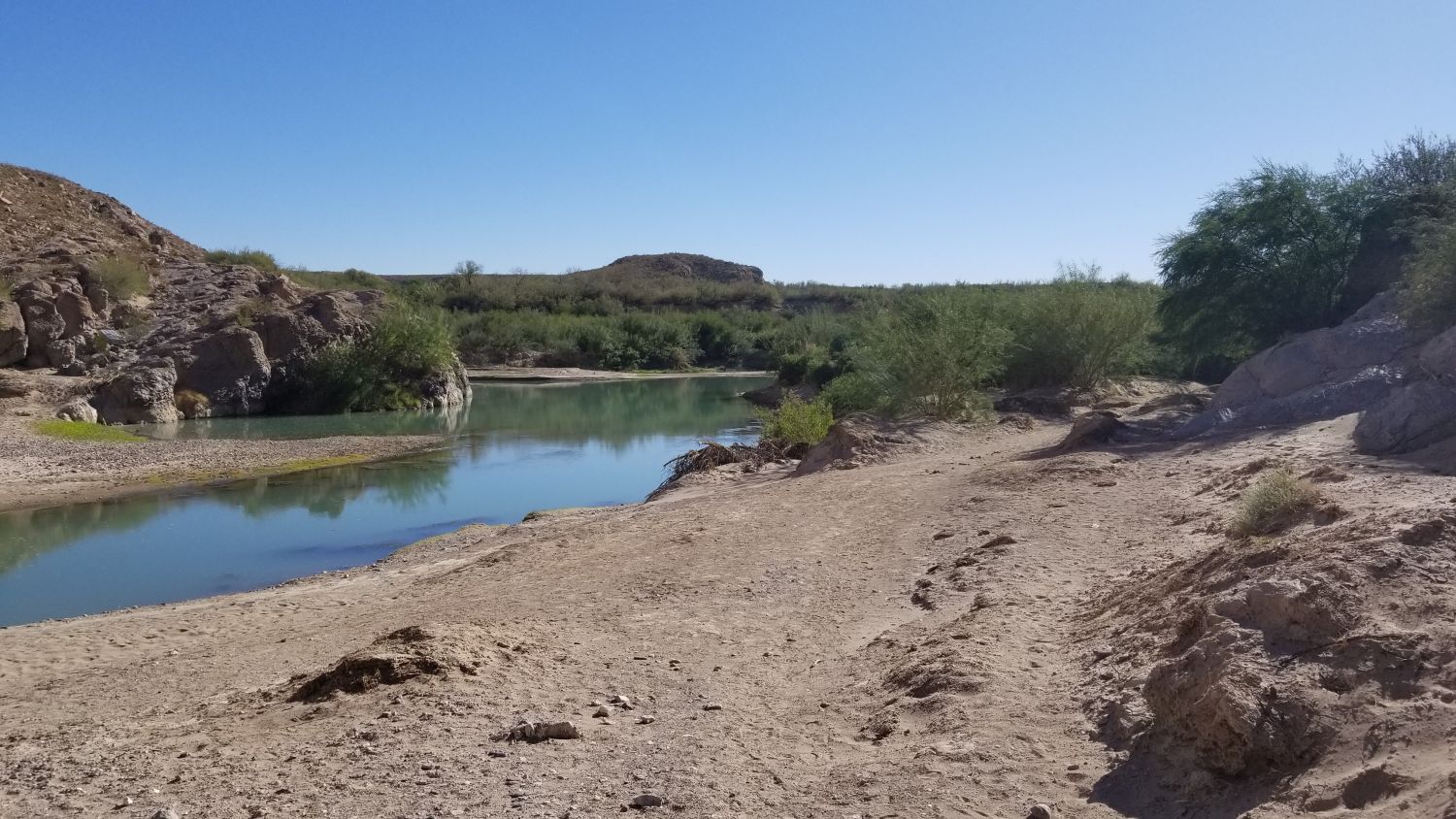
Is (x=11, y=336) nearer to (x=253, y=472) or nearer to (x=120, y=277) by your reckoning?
(x=120, y=277)

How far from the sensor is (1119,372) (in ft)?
102

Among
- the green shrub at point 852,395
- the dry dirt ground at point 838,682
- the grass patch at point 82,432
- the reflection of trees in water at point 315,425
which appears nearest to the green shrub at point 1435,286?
the dry dirt ground at point 838,682

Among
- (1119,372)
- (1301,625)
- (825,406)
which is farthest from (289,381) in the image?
(1301,625)

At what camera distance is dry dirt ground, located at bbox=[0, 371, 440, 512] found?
848 inches

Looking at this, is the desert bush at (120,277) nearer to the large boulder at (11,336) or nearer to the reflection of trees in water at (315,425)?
the large boulder at (11,336)

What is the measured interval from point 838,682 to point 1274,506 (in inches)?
137

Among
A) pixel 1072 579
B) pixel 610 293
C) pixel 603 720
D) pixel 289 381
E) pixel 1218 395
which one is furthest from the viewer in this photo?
pixel 610 293

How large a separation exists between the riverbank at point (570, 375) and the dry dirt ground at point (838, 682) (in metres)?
52.7

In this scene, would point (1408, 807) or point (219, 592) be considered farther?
point (219, 592)

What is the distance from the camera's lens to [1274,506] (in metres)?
7.87

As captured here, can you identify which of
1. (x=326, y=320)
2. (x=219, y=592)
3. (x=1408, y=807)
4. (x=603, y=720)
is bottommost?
(x=219, y=592)

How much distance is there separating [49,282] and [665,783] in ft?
132

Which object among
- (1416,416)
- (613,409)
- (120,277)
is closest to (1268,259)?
(1416,416)

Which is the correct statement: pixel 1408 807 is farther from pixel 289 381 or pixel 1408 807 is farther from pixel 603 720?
pixel 289 381
